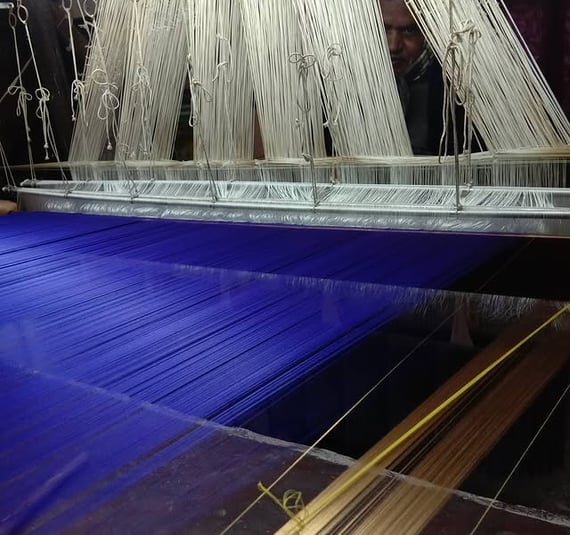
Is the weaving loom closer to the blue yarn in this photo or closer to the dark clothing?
the blue yarn

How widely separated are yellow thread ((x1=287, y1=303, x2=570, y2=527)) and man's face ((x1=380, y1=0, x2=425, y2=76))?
111 centimetres

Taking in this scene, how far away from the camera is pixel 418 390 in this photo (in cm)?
108

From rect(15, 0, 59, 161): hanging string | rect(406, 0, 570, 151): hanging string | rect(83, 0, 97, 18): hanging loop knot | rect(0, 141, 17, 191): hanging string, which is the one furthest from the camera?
rect(0, 141, 17, 191): hanging string

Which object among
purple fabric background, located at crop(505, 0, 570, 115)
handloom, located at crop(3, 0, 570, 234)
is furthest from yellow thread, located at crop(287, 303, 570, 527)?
purple fabric background, located at crop(505, 0, 570, 115)

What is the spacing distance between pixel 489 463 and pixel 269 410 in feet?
1.11

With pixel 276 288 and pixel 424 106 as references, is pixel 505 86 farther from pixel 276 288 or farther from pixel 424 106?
pixel 276 288

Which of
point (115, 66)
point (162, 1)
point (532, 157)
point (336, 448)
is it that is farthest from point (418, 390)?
point (115, 66)

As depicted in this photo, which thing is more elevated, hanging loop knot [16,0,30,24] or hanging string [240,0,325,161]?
hanging loop knot [16,0,30,24]

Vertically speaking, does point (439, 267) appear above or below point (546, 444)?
above

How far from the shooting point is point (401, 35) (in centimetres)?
204

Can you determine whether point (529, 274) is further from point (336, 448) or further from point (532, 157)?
point (336, 448)

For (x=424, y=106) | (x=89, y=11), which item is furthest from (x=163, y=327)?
(x=89, y=11)

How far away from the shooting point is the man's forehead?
202 cm

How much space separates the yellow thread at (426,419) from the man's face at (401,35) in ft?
3.65
